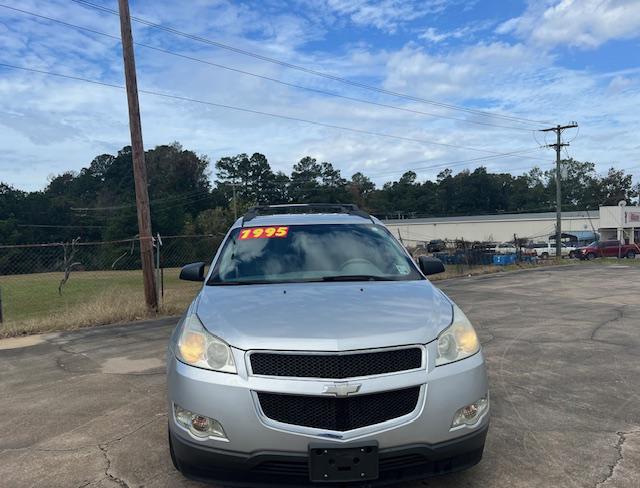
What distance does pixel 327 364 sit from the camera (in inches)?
107

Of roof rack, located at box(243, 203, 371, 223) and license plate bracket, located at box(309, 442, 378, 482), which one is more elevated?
roof rack, located at box(243, 203, 371, 223)

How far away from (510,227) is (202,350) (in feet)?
211

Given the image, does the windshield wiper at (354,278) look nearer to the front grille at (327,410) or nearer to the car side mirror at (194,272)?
the front grille at (327,410)

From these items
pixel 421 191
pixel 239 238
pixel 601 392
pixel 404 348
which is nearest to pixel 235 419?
pixel 404 348

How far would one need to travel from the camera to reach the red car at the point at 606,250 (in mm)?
40500

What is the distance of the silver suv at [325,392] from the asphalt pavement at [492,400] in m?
0.72

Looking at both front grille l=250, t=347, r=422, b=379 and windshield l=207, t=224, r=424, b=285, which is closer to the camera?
front grille l=250, t=347, r=422, b=379

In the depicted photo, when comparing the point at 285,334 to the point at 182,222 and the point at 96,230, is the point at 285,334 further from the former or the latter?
the point at 96,230

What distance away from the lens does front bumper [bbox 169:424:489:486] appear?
2.62 meters

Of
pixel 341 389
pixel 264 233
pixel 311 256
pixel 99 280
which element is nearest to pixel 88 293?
pixel 99 280

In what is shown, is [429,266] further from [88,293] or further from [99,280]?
A: [99,280]

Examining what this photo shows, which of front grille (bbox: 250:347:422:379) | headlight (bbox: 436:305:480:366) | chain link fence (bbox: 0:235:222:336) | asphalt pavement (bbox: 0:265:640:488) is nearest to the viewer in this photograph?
front grille (bbox: 250:347:422:379)

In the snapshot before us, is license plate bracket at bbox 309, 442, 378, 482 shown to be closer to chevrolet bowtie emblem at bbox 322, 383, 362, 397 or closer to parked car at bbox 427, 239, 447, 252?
chevrolet bowtie emblem at bbox 322, 383, 362, 397

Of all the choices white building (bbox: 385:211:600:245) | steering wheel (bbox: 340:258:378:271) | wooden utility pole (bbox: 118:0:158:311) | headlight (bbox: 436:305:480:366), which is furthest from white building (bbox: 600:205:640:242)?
Result: headlight (bbox: 436:305:480:366)
